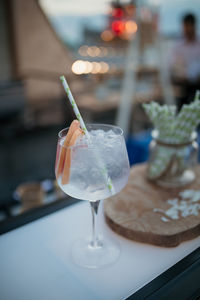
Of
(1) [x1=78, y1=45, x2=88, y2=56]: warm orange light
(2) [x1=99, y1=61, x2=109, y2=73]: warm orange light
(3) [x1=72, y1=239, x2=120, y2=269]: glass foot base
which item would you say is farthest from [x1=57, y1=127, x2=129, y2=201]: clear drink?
(1) [x1=78, y1=45, x2=88, y2=56]: warm orange light

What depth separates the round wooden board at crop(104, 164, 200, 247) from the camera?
30.3 inches

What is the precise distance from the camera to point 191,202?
36.0 inches

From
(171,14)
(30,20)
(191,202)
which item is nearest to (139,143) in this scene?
(191,202)

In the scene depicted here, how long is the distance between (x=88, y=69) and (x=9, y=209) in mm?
4195

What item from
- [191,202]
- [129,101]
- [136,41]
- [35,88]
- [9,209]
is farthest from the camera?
[35,88]

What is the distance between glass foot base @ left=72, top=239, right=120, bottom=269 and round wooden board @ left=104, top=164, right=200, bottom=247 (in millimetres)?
60

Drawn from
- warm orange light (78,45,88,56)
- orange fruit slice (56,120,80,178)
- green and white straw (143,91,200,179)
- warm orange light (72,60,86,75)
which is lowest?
warm orange light (72,60,86,75)

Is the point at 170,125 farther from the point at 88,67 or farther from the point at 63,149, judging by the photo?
the point at 88,67

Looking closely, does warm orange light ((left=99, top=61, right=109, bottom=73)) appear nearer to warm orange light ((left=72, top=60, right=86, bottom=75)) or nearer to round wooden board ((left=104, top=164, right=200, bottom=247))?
warm orange light ((left=72, top=60, right=86, bottom=75))

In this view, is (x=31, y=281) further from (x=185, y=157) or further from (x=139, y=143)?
(x=139, y=143)

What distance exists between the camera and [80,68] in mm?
5520

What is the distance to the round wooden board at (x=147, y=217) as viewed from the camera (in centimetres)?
77

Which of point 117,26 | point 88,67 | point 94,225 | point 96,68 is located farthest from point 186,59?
point 94,225

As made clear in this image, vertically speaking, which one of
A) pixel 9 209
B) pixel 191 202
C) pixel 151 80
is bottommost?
pixel 151 80
